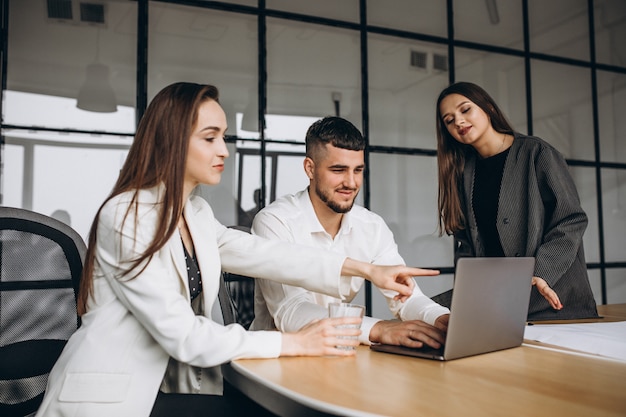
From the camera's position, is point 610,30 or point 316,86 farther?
point 610,30

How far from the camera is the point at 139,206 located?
1.30m

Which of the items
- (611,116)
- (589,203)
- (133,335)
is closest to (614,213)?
(589,203)

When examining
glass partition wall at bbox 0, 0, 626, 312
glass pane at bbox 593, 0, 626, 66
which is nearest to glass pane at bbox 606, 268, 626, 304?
glass partition wall at bbox 0, 0, 626, 312

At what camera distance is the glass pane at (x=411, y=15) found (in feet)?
11.8

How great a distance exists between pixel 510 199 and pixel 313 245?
0.79 meters

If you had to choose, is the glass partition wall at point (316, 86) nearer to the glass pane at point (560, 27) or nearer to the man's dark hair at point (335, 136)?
the glass pane at point (560, 27)

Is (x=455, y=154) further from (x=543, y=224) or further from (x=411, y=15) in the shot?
(x=411, y=15)

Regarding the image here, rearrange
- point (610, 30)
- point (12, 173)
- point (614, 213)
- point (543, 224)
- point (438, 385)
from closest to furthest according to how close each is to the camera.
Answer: point (438, 385) → point (543, 224) → point (12, 173) → point (614, 213) → point (610, 30)

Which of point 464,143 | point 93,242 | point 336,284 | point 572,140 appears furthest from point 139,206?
point 572,140

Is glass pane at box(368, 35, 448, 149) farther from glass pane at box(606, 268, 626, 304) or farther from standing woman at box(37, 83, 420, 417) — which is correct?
standing woman at box(37, 83, 420, 417)

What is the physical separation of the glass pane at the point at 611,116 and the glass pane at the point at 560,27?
0.29 metres

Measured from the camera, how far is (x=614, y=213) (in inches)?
171

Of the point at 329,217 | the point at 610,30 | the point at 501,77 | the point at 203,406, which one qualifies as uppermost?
the point at 610,30

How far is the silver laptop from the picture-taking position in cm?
111
